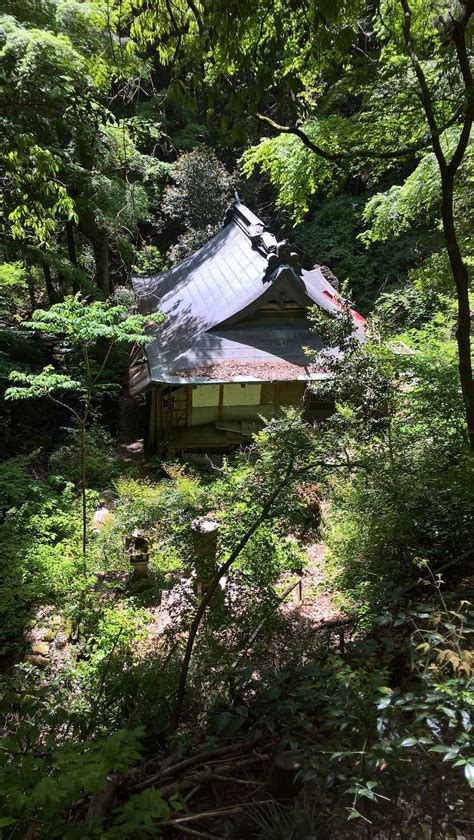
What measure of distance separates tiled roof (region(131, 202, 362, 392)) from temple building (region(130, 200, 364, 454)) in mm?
23

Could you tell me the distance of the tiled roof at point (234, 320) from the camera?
1061 centimetres

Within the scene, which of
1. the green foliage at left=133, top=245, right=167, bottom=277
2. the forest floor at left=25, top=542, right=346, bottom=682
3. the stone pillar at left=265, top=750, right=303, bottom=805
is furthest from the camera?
the green foliage at left=133, top=245, right=167, bottom=277

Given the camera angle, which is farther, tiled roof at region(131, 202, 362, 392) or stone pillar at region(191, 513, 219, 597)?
tiled roof at region(131, 202, 362, 392)

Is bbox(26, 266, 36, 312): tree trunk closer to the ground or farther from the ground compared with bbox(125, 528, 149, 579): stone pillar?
farther from the ground

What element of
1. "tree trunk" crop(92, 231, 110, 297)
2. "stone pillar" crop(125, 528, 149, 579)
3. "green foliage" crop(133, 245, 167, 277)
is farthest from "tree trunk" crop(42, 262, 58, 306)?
"stone pillar" crop(125, 528, 149, 579)

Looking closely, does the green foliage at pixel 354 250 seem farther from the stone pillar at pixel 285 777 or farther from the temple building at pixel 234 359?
the stone pillar at pixel 285 777

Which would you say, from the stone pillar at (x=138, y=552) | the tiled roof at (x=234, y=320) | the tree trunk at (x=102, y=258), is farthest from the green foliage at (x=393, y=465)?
the tree trunk at (x=102, y=258)

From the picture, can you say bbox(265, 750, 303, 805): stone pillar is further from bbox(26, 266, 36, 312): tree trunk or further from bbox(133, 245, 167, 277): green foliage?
bbox(26, 266, 36, 312): tree trunk

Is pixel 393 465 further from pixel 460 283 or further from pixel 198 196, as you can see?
pixel 198 196

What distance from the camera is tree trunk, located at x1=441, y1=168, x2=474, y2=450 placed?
14.1 feet

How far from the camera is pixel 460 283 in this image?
4410 millimetres

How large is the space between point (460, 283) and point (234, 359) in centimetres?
672

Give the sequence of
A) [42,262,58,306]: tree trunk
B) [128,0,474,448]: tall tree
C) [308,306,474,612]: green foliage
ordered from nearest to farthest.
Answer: [128,0,474,448]: tall tree → [308,306,474,612]: green foliage → [42,262,58,306]: tree trunk

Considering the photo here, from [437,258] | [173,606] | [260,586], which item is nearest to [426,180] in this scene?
[437,258]
